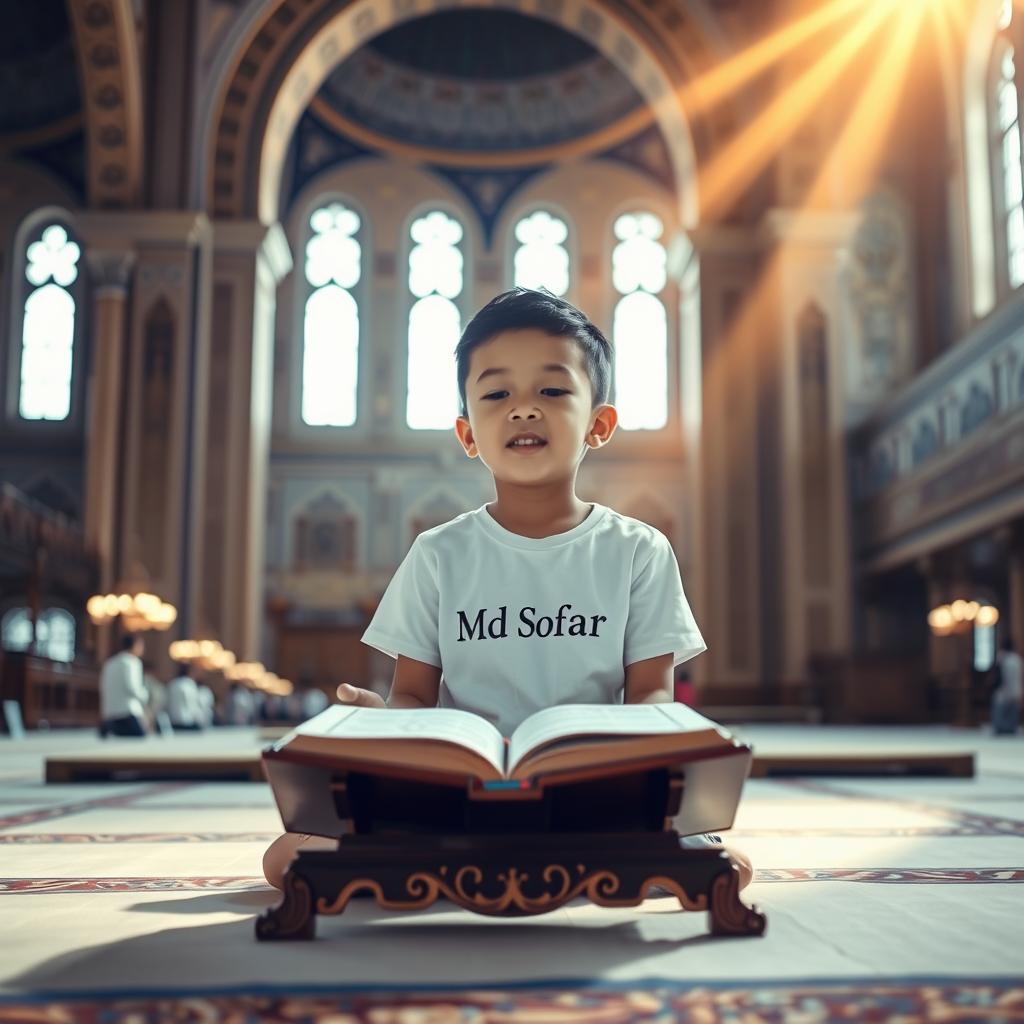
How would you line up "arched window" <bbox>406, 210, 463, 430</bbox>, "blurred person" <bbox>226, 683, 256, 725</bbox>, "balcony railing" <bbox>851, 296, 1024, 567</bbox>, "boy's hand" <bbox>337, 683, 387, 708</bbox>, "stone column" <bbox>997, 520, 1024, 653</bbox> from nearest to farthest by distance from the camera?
"boy's hand" <bbox>337, 683, 387, 708</bbox>, "balcony railing" <bbox>851, 296, 1024, 567</bbox>, "stone column" <bbox>997, 520, 1024, 653</bbox>, "blurred person" <bbox>226, 683, 256, 725</bbox>, "arched window" <bbox>406, 210, 463, 430</bbox>

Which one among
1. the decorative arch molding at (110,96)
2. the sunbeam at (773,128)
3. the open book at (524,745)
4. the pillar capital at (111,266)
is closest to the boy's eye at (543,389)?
the open book at (524,745)

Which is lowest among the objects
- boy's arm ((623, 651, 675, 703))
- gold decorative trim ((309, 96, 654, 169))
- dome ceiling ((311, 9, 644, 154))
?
boy's arm ((623, 651, 675, 703))

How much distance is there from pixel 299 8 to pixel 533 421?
1996cm

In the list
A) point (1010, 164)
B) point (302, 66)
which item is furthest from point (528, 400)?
point (302, 66)

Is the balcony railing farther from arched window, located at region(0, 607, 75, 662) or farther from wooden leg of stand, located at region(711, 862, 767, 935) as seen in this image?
arched window, located at region(0, 607, 75, 662)

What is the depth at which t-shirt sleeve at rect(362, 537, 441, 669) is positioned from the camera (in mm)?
2244

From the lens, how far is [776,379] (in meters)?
20.2

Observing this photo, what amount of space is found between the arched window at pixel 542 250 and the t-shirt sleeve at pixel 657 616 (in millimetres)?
26546

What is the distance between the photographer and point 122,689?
1212cm

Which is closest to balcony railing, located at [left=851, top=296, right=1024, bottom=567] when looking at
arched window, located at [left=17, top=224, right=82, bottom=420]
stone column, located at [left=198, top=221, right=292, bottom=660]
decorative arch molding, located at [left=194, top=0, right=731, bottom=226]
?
decorative arch molding, located at [left=194, top=0, right=731, bottom=226]

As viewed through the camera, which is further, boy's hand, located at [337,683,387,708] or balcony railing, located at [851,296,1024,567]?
balcony railing, located at [851,296,1024,567]

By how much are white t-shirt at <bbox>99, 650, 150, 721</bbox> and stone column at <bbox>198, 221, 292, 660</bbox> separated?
22.5 feet

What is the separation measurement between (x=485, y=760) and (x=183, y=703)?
1479cm

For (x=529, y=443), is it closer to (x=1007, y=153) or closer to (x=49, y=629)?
(x=1007, y=153)
